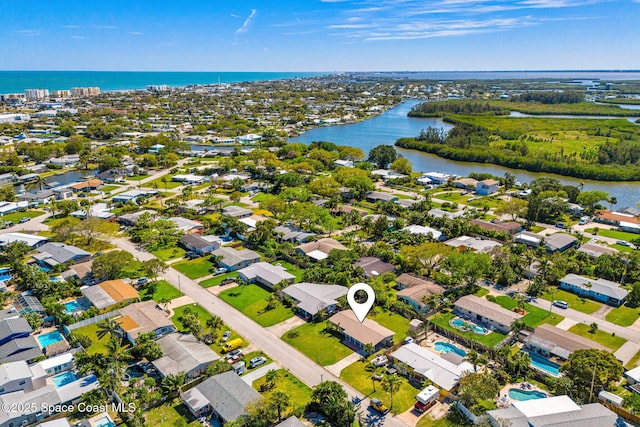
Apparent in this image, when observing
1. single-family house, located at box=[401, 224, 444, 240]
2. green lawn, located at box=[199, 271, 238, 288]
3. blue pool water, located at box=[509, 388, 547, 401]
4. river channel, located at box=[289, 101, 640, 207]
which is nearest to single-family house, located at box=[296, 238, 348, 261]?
green lawn, located at box=[199, 271, 238, 288]

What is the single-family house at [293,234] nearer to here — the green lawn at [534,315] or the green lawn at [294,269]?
the green lawn at [294,269]

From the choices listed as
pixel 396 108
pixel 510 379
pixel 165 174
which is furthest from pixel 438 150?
pixel 396 108

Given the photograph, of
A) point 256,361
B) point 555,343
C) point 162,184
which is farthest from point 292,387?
point 162,184

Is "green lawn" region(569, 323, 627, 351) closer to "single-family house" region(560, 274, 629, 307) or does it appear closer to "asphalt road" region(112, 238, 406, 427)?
"single-family house" region(560, 274, 629, 307)

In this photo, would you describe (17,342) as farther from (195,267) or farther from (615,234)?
(615,234)

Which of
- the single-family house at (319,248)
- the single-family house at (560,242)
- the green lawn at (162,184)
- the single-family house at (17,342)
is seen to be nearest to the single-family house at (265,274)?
Answer: the single-family house at (319,248)

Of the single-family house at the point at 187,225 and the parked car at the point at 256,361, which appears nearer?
the parked car at the point at 256,361
